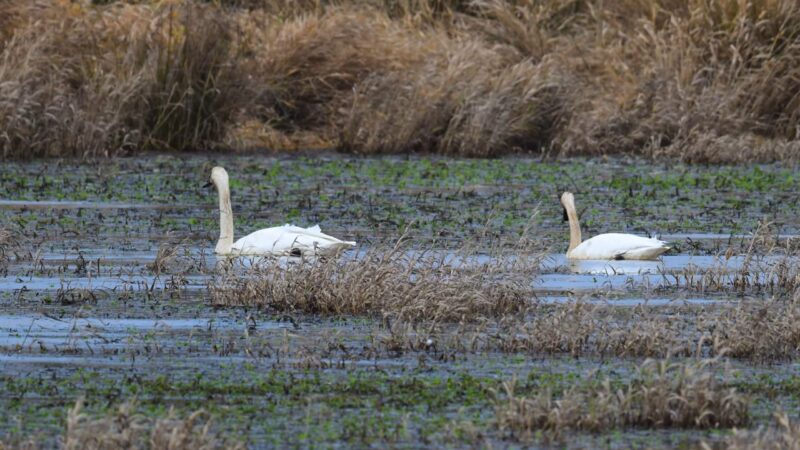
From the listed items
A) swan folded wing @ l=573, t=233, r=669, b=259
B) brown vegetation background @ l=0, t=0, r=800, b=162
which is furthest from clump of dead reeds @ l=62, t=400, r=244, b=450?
brown vegetation background @ l=0, t=0, r=800, b=162

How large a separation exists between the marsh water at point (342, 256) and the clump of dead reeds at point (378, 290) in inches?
6.1

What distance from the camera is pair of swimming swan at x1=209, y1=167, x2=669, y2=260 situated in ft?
43.4

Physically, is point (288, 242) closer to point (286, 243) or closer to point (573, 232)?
point (286, 243)

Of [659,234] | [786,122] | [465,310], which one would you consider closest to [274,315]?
[465,310]

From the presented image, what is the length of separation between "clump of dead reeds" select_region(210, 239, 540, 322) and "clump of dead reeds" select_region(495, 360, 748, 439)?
2.72 meters

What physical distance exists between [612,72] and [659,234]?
10866 mm

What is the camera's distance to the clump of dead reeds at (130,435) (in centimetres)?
666

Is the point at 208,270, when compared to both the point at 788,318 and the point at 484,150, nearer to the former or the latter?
the point at 788,318

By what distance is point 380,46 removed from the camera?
2719 cm

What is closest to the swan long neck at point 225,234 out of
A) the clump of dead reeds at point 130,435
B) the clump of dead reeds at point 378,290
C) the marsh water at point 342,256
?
the marsh water at point 342,256

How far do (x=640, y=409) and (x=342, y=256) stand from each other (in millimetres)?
5928

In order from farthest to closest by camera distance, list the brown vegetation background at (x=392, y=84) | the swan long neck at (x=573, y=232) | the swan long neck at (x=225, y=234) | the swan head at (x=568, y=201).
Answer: the brown vegetation background at (x=392, y=84), the swan head at (x=568, y=201), the swan long neck at (x=573, y=232), the swan long neck at (x=225, y=234)

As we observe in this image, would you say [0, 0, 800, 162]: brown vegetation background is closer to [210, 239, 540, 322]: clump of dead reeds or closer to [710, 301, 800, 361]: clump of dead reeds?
[210, 239, 540, 322]: clump of dead reeds

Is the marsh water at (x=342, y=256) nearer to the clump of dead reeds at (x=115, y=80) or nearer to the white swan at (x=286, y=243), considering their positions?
the white swan at (x=286, y=243)
